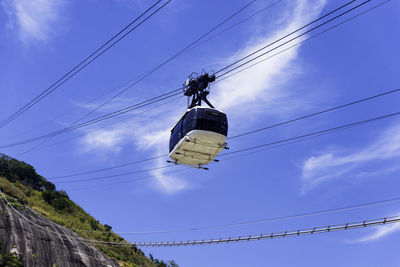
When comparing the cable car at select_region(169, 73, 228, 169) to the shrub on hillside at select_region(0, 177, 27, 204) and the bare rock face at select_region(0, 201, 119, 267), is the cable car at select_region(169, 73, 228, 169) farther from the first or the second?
the shrub on hillside at select_region(0, 177, 27, 204)

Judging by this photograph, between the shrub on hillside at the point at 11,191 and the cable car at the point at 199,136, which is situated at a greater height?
the shrub on hillside at the point at 11,191

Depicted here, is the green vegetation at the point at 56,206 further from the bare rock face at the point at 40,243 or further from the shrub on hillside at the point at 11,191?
the bare rock face at the point at 40,243

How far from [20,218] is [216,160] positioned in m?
21.4

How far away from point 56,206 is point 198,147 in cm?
3987

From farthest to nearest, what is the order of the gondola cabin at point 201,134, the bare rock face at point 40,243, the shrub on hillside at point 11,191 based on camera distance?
1. the shrub on hillside at point 11,191
2. the bare rock face at point 40,243
3. the gondola cabin at point 201,134

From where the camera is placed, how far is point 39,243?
37.4 meters

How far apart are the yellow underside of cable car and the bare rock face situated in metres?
15.2

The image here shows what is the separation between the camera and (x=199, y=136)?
1097 inches

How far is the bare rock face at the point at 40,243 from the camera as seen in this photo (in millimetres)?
34719

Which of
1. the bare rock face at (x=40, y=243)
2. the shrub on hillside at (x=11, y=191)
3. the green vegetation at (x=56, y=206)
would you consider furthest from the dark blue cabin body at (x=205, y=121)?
the shrub on hillside at (x=11, y=191)

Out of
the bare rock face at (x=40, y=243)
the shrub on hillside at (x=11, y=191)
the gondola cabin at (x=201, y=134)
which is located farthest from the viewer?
the shrub on hillside at (x=11, y=191)

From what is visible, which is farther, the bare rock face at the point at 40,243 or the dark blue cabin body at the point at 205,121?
the bare rock face at the point at 40,243

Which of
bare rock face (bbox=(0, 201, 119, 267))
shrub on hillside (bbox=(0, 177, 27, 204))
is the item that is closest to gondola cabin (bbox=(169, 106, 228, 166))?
bare rock face (bbox=(0, 201, 119, 267))

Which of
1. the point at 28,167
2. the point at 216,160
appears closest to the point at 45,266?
the point at 216,160
